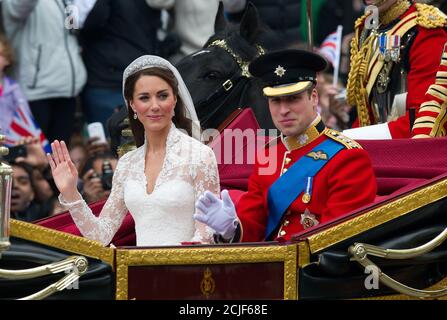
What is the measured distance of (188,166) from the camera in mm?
7504

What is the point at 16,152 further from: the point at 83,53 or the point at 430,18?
the point at 430,18

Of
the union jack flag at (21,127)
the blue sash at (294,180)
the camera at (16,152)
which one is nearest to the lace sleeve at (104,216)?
the blue sash at (294,180)

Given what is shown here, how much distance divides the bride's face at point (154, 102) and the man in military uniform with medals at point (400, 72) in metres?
1.34

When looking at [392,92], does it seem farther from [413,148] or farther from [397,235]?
[397,235]

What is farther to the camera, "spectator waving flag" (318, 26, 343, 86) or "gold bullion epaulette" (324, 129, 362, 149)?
"spectator waving flag" (318, 26, 343, 86)

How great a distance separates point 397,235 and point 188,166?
0.93m

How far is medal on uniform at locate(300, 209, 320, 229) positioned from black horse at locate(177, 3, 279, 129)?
1609mm

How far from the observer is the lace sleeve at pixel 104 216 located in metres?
7.52

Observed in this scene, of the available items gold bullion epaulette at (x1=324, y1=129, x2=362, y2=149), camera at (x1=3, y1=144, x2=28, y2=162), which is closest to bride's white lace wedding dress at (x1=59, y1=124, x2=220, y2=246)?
gold bullion epaulette at (x1=324, y1=129, x2=362, y2=149)

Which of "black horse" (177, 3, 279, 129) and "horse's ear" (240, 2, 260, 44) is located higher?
"horse's ear" (240, 2, 260, 44)

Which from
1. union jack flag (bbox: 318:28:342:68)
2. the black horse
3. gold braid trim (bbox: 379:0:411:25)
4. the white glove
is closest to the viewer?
the white glove

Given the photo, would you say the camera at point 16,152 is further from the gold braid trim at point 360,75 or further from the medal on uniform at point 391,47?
the medal on uniform at point 391,47

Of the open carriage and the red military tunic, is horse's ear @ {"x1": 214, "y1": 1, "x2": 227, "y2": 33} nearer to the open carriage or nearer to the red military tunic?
the red military tunic

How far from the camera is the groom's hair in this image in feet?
24.8
